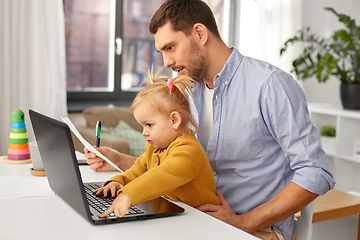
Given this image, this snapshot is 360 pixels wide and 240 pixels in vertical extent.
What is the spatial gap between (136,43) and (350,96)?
2278 millimetres

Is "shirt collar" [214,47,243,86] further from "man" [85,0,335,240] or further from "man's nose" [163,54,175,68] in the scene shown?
"man's nose" [163,54,175,68]

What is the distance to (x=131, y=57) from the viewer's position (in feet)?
13.9

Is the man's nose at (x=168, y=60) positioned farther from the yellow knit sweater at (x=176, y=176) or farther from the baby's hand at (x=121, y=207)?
the baby's hand at (x=121, y=207)

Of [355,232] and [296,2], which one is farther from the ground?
[296,2]

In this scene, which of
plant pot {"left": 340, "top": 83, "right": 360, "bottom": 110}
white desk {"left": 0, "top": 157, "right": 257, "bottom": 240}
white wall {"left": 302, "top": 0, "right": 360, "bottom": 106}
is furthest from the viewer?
white wall {"left": 302, "top": 0, "right": 360, "bottom": 106}

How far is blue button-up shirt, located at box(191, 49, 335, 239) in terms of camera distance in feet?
3.88

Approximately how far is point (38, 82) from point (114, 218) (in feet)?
7.85

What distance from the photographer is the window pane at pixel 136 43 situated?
419 cm

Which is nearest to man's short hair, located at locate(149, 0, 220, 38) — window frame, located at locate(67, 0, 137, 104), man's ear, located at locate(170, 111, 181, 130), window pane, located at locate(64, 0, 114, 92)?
man's ear, located at locate(170, 111, 181, 130)

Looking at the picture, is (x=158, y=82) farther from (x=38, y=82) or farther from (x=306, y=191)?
(x=38, y=82)

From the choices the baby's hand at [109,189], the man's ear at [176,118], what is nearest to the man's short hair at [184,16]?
the man's ear at [176,118]

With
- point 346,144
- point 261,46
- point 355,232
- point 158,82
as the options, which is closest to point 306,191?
point 158,82

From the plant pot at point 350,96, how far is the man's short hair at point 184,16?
210 cm

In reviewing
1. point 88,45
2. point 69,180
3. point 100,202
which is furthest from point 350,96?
point 69,180
